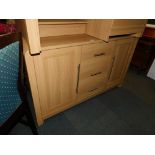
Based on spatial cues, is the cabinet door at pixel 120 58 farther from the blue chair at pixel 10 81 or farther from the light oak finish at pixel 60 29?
the blue chair at pixel 10 81

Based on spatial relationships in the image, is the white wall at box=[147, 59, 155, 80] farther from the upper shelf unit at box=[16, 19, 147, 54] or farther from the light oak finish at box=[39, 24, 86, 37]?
the light oak finish at box=[39, 24, 86, 37]

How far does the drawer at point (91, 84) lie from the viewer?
1.47 metres

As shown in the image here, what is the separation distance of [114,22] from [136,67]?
1.80 meters

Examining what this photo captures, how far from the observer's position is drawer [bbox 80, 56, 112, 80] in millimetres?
1331

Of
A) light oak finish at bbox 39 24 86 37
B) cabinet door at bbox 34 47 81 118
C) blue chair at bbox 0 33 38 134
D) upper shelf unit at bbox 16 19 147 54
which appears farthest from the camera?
light oak finish at bbox 39 24 86 37

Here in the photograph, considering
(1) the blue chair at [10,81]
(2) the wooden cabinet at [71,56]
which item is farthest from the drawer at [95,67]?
(1) the blue chair at [10,81]

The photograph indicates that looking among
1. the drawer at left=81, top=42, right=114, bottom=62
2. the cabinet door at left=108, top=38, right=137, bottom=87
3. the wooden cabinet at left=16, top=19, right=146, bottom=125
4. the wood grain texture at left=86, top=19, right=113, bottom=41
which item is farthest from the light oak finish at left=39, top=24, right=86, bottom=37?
the cabinet door at left=108, top=38, right=137, bottom=87

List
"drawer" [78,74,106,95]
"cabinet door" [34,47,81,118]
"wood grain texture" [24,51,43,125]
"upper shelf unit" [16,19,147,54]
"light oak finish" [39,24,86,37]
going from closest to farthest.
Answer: "wood grain texture" [24,51,43,125]
"cabinet door" [34,47,81,118]
"upper shelf unit" [16,19,147,54]
"light oak finish" [39,24,86,37]
"drawer" [78,74,106,95]

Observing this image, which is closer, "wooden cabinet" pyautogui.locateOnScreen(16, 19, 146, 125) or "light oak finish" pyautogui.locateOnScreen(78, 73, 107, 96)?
"wooden cabinet" pyautogui.locateOnScreen(16, 19, 146, 125)

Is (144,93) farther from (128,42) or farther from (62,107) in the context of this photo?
(62,107)

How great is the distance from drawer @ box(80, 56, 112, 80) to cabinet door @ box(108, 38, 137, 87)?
0.13 metres

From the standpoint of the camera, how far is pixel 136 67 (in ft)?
8.79

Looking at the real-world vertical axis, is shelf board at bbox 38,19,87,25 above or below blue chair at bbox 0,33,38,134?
above
